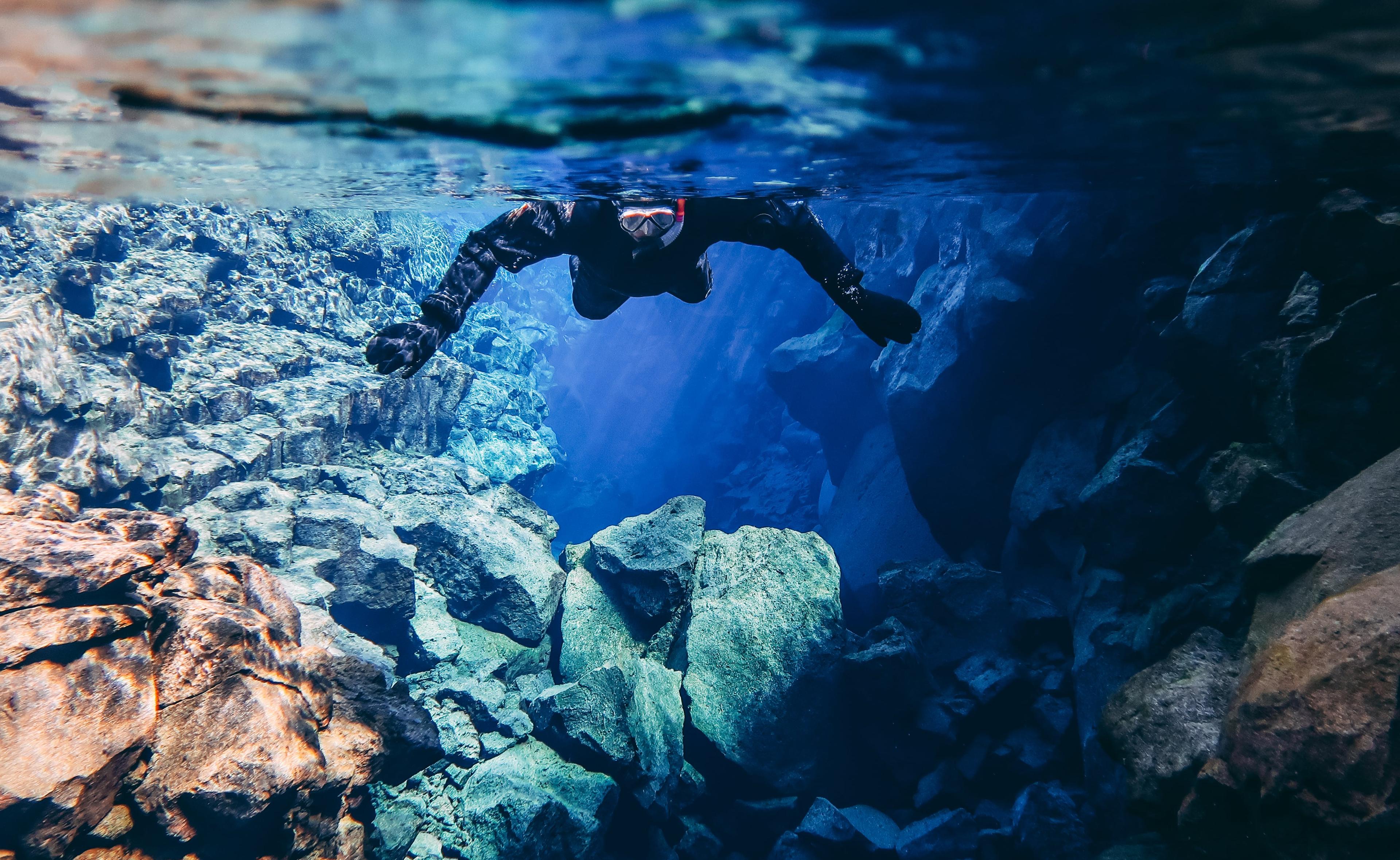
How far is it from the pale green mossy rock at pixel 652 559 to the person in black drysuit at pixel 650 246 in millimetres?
Result: 5785

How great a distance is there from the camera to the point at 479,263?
3.45 meters

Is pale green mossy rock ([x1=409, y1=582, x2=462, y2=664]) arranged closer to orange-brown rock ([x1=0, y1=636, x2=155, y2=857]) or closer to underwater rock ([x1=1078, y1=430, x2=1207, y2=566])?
orange-brown rock ([x1=0, y1=636, x2=155, y2=857])

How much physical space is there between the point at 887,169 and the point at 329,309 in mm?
13543

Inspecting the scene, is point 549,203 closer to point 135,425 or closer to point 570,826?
point 570,826

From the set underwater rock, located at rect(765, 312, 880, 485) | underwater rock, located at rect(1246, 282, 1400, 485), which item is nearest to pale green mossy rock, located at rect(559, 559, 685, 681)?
underwater rock, located at rect(1246, 282, 1400, 485)

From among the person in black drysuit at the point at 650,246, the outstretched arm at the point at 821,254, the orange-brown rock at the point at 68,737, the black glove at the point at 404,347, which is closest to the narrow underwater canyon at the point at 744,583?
the orange-brown rock at the point at 68,737

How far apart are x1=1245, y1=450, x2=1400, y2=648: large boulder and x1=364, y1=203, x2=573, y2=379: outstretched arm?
5.24 metres

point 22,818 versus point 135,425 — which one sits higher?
point 22,818

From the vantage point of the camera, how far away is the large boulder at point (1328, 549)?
3.25 m

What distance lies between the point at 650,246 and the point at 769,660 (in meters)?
6.43

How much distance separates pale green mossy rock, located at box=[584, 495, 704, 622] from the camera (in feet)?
28.3

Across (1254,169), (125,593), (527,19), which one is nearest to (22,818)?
(125,593)

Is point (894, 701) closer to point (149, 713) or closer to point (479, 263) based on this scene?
point (479, 263)

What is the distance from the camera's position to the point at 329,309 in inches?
519
